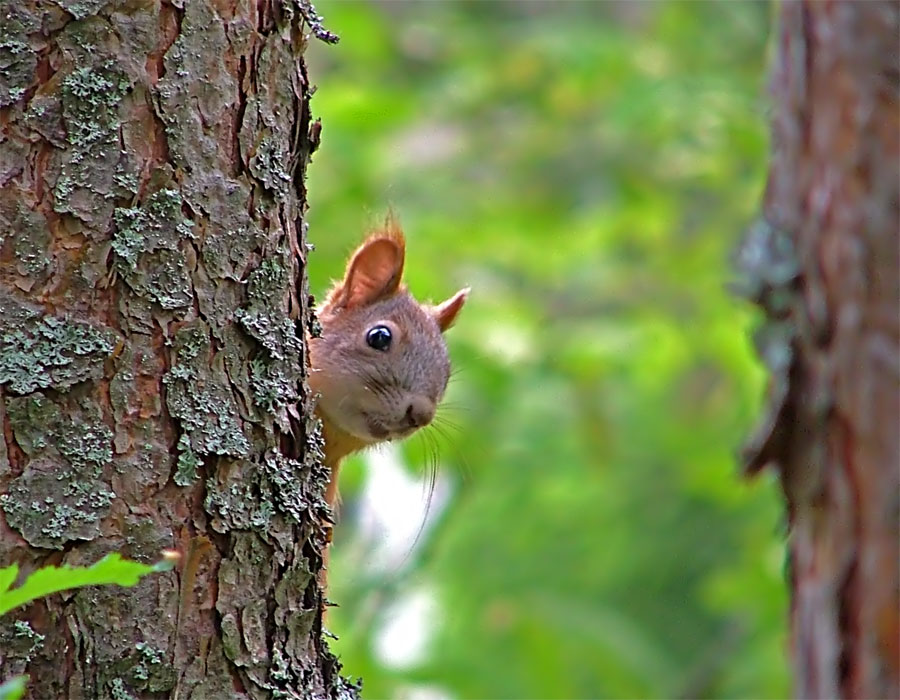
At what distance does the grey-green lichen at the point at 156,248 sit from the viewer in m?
1.53

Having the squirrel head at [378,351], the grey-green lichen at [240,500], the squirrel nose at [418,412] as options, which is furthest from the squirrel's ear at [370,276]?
the grey-green lichen at [240,500]

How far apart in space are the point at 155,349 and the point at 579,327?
178 inches

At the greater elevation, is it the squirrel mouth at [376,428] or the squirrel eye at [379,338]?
the squirrel eye at [379,338]

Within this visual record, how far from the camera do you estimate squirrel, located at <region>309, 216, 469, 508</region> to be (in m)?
2.75

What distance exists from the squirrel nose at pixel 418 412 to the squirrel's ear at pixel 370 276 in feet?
0.97

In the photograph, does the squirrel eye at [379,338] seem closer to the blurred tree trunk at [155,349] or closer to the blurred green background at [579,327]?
the blurred tree trunk at [155,349]

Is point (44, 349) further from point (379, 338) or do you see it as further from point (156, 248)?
point (379, 338)

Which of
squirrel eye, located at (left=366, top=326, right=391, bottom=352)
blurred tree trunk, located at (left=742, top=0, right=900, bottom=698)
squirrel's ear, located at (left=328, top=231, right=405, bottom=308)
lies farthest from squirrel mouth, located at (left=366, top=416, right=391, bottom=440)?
blurred tree trunk, located at (left=742, top=0, right=900, bottom=698)

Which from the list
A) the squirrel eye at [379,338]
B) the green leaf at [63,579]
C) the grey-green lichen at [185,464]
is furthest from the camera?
the squirrel eye at [379,338]

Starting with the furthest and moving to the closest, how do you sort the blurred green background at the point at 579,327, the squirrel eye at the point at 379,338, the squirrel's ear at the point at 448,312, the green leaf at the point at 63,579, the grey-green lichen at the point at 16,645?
1. the blurred green background at the point at 579,327
2. the squirrel's ear at the point at 448,312
3. the squirrel eye at the point at 379,338
4. the grey-green lichen at the point at 16,645
5. the green leaf at the point at 63,579

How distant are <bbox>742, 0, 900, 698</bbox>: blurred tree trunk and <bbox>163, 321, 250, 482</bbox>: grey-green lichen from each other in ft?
5.35

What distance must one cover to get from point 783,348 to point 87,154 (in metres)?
1.83

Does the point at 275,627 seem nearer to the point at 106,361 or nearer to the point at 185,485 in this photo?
the point at 185,485

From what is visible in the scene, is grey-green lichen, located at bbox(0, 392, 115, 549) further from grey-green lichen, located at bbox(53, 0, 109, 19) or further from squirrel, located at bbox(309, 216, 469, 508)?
squirrel, located at bbox(309, 216, 469, 508)
